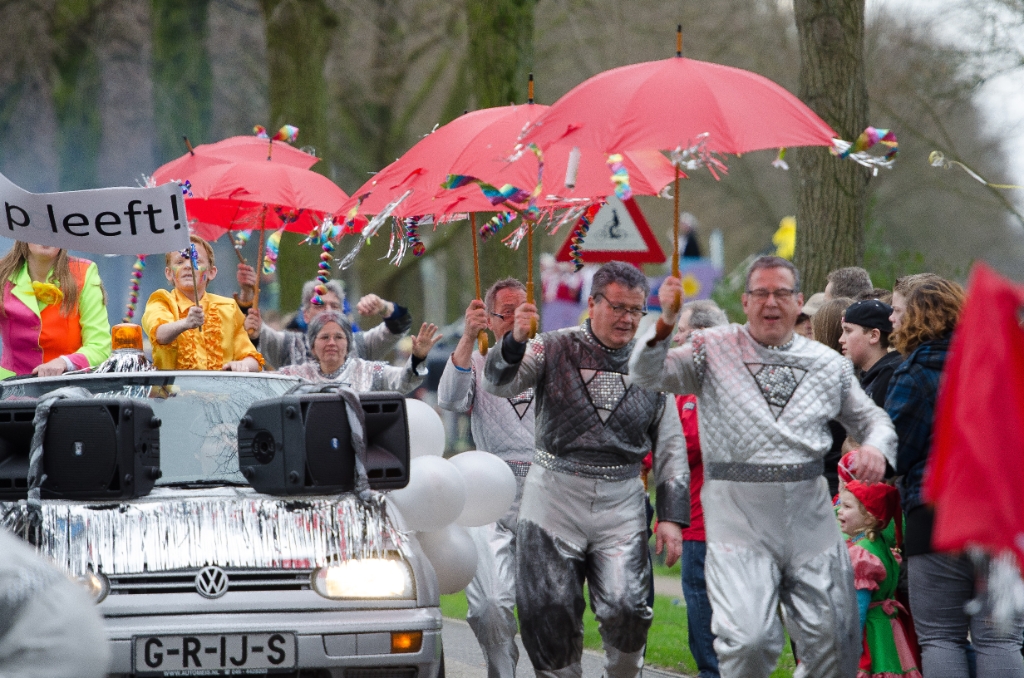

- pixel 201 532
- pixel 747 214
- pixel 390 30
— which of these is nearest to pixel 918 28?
pixel 390 30

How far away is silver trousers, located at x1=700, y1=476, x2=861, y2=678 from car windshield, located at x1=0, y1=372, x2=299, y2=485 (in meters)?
2.09

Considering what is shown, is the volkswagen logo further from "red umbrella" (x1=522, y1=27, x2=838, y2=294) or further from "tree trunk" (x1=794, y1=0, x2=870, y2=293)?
"tree trunk" (x1=794, y1=0, x2=870, y2=293)

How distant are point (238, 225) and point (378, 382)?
2.18 meters

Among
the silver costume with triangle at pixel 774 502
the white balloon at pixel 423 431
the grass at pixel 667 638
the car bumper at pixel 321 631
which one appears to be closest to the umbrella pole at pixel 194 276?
the white balloon at pixel 423 431

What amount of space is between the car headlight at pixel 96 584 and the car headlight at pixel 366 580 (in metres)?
0.79

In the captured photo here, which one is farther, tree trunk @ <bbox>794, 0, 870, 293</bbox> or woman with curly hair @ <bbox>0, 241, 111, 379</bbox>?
tree trunk @ <bbox>794, 0, 870, 293</bbox>

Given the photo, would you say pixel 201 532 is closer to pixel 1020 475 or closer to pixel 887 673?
pixel 887 673

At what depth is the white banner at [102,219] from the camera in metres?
7.57

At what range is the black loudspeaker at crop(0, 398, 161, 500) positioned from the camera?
233 inches

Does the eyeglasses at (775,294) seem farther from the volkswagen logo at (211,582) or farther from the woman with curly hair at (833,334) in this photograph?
the volkswagen logo at (211,582)

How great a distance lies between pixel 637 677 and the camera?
6.64 metres

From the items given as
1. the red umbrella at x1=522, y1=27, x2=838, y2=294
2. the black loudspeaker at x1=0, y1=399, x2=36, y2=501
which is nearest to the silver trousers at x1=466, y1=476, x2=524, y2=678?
the red umbrella at x1=522, y1=27, x2=838, y2=294

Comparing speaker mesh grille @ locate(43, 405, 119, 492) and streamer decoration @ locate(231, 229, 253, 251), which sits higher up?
streamer decoration @ locate(231, 229, 253, 251)

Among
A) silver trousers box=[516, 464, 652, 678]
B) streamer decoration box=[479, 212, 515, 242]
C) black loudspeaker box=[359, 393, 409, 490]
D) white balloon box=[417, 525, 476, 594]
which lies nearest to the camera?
black loudspeaker box=[359, 393, 409, 490]
